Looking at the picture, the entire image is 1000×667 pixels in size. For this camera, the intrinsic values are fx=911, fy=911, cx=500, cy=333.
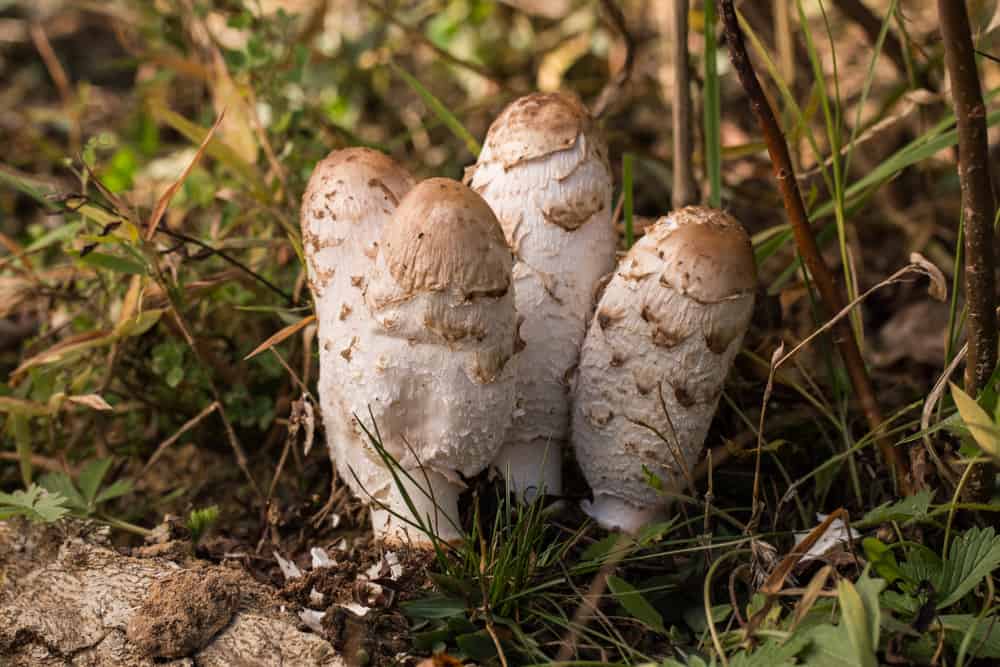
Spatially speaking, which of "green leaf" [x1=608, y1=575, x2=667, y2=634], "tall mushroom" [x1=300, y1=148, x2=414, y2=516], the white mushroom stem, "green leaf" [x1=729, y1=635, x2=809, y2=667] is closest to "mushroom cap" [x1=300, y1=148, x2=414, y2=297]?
"tall mushroom" [x1=300, y1=148, x2=414, y2=516]

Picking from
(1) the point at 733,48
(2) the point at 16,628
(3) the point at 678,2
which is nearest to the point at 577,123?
(1) the point at 733,48

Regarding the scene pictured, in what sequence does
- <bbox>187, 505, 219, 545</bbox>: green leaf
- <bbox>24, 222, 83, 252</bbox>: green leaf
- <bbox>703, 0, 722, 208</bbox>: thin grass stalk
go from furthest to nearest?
<bbox>24, 222, 83, 252</bbox>: green leaf
<bbox>703, 0, 722, 208</bbox>: thin grass stalk
<bbox>187, 505, 219, 545</bbox>: green leaf

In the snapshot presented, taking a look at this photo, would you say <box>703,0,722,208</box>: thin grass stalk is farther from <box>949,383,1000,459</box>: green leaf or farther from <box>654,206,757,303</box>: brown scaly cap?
<box>949,383,1000,459</box>: green leaf

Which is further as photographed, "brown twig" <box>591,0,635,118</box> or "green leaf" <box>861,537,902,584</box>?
"brown twig" <box>591,0,635,118</box>

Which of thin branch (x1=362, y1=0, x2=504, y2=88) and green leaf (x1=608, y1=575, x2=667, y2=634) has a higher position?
thin branch (x1=362, y1=0, x2=504, y2=88)

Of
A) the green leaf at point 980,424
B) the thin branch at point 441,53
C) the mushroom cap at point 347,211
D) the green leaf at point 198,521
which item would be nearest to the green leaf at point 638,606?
the green leaf at point 980,424

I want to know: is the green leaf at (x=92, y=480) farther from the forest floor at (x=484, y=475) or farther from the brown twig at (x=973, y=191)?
the brown twig at (x=973, y=191)

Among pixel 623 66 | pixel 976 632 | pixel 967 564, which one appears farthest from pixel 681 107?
pixel 976 632
